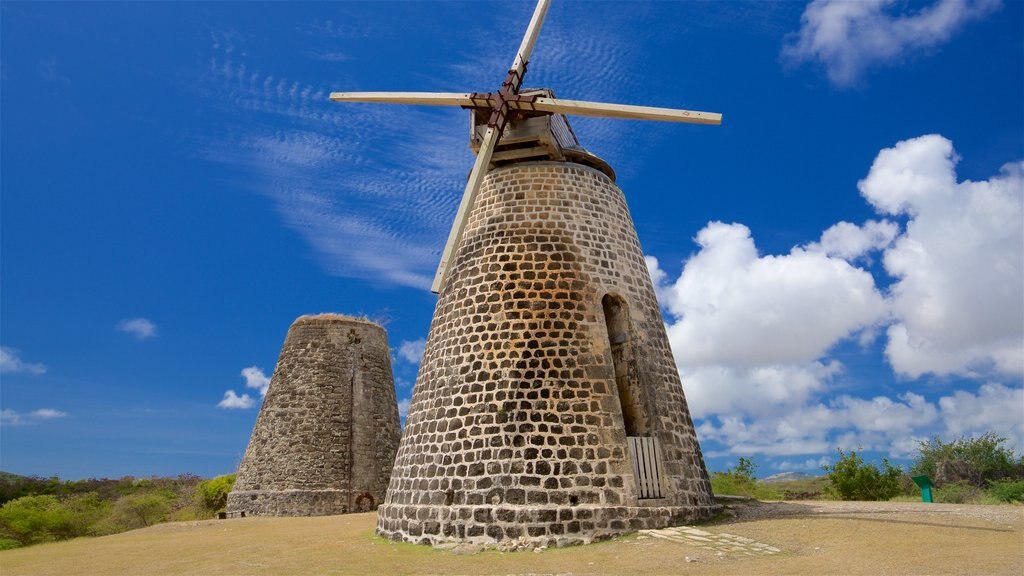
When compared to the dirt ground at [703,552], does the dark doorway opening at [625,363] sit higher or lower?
higher

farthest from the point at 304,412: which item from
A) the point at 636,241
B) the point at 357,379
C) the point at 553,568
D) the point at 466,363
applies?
the point at 553,568

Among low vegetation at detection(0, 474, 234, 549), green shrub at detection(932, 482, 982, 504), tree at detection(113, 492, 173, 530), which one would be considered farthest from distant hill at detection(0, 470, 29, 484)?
green shrub at detection(932, 482, 982, 504)

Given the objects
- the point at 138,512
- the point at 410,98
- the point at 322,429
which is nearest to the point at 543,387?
the point at 410,98

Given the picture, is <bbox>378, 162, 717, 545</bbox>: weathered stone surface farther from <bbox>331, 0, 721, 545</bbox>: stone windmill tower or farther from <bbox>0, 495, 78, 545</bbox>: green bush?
<bbox>0, 495, 78, 545</bbox>: green bush

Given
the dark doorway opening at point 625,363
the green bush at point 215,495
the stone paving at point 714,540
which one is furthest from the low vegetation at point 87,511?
the stone paving at point 714,540

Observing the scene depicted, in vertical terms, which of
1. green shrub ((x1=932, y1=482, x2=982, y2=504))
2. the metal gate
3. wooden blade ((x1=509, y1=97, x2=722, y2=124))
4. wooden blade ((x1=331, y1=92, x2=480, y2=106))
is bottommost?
green shrub ((x1=932, y1=482, x2=982, y2=504))

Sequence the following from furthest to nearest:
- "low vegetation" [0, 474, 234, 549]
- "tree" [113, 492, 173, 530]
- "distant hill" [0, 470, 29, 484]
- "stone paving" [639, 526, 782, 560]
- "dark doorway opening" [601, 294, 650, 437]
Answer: "distant hill" [0, 470, 29, 484]
"tree" [113, 492, 173, 530]
"low vegetation" [0, 474, 234, 549]
"dark doorway opening" [601, 294, 650, 437]
"stone paving" [639, 526, 782, 560]

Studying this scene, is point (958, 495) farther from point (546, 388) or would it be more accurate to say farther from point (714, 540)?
point (546, 388)

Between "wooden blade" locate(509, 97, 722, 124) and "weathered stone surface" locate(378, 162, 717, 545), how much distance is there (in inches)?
44.9

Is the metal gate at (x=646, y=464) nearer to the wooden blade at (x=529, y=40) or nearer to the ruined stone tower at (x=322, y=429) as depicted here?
the wooden blade at (x=529, y=40)

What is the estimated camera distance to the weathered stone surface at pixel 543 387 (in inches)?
399

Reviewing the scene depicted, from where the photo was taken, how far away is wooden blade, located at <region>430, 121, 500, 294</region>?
496 inches

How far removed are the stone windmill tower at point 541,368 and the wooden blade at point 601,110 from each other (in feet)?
0.13

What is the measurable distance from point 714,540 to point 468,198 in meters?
7.64
